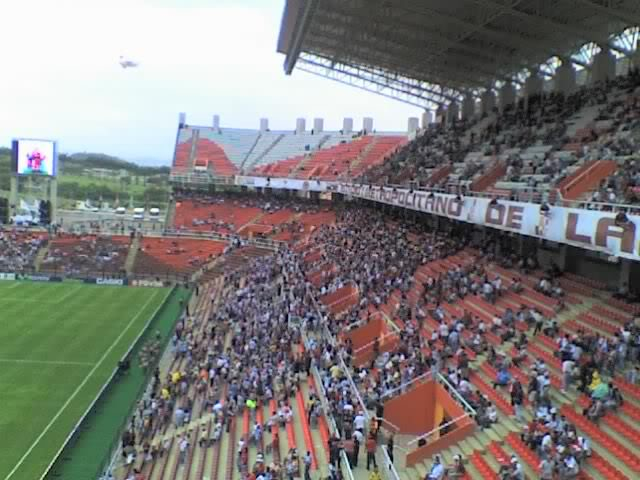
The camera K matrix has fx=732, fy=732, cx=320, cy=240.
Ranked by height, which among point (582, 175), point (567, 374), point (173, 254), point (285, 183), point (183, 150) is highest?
point (183, 150)

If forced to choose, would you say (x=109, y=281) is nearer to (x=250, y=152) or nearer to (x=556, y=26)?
(x=250, y=152)

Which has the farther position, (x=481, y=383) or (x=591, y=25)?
(x=591, y=25)

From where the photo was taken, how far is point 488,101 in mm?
40719

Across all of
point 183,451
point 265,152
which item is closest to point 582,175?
point 183,451

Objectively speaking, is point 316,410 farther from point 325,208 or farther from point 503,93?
point 325,208

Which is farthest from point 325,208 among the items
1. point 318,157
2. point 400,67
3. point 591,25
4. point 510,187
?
point 510,187

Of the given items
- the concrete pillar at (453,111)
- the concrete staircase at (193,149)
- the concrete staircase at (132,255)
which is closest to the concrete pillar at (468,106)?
the concrete pillar at (453,111)

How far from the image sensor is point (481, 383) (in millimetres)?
15031

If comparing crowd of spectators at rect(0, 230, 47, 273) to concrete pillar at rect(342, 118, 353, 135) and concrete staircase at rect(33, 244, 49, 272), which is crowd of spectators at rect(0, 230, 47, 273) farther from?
concrete pillar at rect(342, 118, 353, 135)

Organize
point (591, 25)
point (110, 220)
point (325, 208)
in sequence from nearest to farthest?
point (591, 25)
point (325, 208)
point (110, 220)

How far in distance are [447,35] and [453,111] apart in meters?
15.8

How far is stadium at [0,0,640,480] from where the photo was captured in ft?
43.7

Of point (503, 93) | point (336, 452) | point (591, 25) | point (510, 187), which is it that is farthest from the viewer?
point (503, 93)

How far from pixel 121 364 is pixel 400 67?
974 inches
